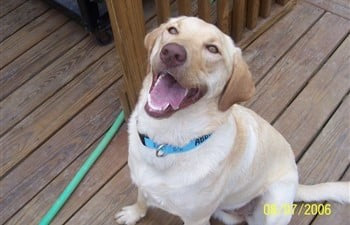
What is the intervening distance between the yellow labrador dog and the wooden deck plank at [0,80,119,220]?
0.67 m

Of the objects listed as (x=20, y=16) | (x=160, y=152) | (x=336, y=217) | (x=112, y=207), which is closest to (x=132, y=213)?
(x=112, y=207)

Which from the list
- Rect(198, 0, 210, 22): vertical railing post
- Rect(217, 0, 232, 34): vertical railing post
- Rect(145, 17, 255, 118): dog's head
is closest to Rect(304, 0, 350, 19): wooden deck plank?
Rect(217, 0, 232, 34): vertical railing post

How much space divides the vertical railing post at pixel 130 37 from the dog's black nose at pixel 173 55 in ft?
1.89

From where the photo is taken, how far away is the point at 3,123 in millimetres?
2361

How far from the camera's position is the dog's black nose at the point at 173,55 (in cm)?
124

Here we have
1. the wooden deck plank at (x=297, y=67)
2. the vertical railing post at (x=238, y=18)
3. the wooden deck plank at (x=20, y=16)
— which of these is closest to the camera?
the wooden deck plank at (x=297, y=67)

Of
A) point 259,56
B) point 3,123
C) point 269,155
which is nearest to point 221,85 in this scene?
point 269,155

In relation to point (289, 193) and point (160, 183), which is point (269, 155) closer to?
point (289, 193)

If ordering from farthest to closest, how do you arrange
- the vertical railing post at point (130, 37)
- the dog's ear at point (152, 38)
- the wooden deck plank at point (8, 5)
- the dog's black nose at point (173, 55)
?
the wooden deck plank at point (8, 5), the vertical railing post at point (130, 37), the dog's ear at point (152, 38), the dog's black nose at point (173, 55)

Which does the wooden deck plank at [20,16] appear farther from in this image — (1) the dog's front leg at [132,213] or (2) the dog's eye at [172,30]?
(2) the dog's eye at [172,30]

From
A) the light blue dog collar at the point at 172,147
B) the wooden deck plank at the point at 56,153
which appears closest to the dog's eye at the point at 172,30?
the light blue dog collar at the point at 172,147

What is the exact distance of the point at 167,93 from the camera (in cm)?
136

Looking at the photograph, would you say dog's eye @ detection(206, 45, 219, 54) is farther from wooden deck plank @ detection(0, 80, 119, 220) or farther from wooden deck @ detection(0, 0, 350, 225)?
wooden deck plank @ detection(0, 80, 119, 220)

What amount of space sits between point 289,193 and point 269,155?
0.61 feet
